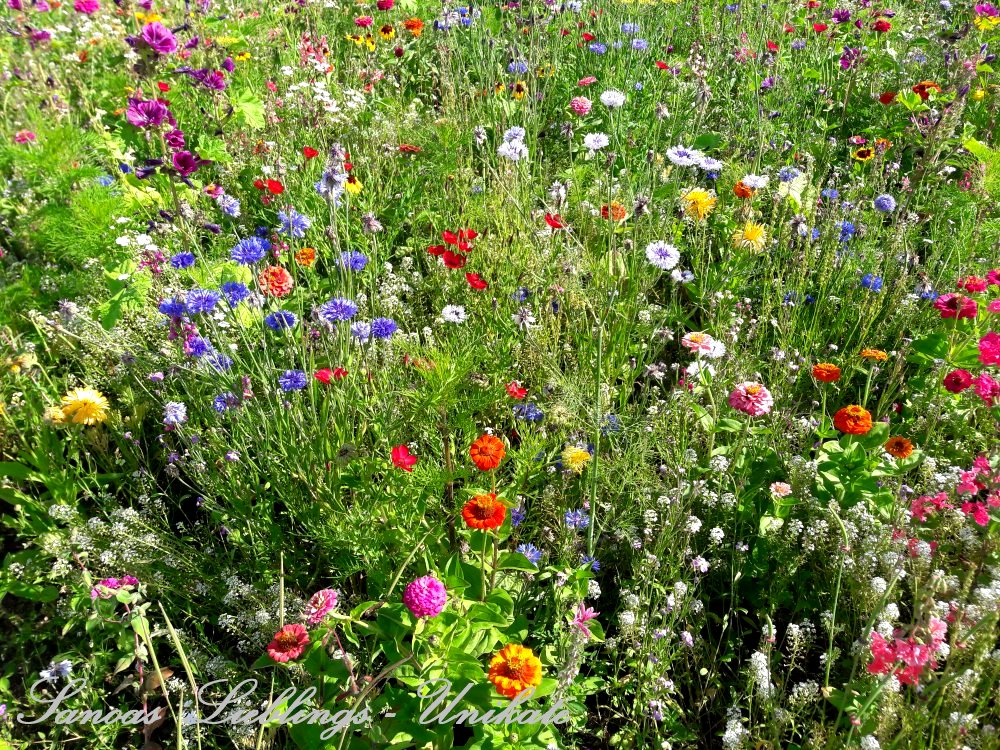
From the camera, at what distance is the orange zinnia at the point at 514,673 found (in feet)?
4.14

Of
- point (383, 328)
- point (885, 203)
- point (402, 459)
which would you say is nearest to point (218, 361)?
point (383, 328)

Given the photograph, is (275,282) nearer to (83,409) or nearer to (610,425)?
(83,409)

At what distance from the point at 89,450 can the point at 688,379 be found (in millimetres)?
2072

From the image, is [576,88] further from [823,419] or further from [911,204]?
[823,419]

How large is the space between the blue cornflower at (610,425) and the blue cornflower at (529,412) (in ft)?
0.64

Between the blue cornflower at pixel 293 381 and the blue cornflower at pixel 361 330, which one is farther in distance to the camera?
the blue cornflower at pixel 361 330

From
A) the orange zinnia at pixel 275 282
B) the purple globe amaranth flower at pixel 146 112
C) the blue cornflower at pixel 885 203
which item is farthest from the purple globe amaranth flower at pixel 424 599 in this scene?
the blue cornflower at pixel 885 203

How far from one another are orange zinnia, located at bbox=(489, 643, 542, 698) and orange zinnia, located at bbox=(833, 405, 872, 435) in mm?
1087

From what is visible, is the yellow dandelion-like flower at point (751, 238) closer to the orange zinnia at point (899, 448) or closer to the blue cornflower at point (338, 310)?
the orange zinnia at point (899, 448)

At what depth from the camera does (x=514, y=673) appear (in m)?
1.27

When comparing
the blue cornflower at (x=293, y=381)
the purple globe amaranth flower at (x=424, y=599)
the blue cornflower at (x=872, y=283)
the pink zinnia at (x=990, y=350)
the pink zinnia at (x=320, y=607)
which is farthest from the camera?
the blue cornflower at (x=872, y=283)

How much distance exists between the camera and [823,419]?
208cm

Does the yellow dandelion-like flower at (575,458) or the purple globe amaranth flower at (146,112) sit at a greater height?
the purple globe amaranth flower at (146,112)

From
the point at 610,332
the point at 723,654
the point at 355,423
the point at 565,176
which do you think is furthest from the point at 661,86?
the point at 723,654
